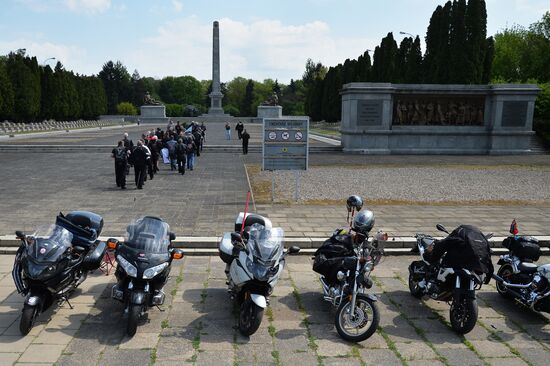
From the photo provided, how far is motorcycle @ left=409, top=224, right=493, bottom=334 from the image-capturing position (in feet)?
18.3

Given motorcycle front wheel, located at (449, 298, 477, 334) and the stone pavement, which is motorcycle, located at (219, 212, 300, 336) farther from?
motorcycle front wheel, located at (449, 298, 477, 334)

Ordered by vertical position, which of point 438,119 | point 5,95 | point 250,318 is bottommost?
point 250,318

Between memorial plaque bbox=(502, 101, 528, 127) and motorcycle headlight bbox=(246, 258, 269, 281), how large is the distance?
26.1 meters

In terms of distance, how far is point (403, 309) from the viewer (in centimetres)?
643

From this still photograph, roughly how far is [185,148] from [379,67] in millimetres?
34206

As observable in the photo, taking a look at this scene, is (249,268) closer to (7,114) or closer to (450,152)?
(450,152)

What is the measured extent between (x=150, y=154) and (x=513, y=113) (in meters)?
21.6

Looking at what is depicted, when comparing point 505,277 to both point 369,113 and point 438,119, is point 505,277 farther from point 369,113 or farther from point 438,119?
point 438,119

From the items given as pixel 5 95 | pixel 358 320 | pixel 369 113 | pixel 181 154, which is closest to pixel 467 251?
pixel 358 320

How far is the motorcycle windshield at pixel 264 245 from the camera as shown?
546 cm

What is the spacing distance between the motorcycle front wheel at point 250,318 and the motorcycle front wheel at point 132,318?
1175 millimetres

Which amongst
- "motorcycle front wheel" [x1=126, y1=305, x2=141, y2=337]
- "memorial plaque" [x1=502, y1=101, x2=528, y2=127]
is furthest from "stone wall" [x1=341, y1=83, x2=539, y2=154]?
"motorcycle front wheel" [x1=126, y1=305, x2=141, y2=337]

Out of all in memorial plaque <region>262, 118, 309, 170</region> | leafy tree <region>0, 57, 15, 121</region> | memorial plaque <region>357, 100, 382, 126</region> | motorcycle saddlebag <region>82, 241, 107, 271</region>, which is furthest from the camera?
leafy tree <region>0, 57, 15, 121</region>

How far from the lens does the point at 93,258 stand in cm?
642
